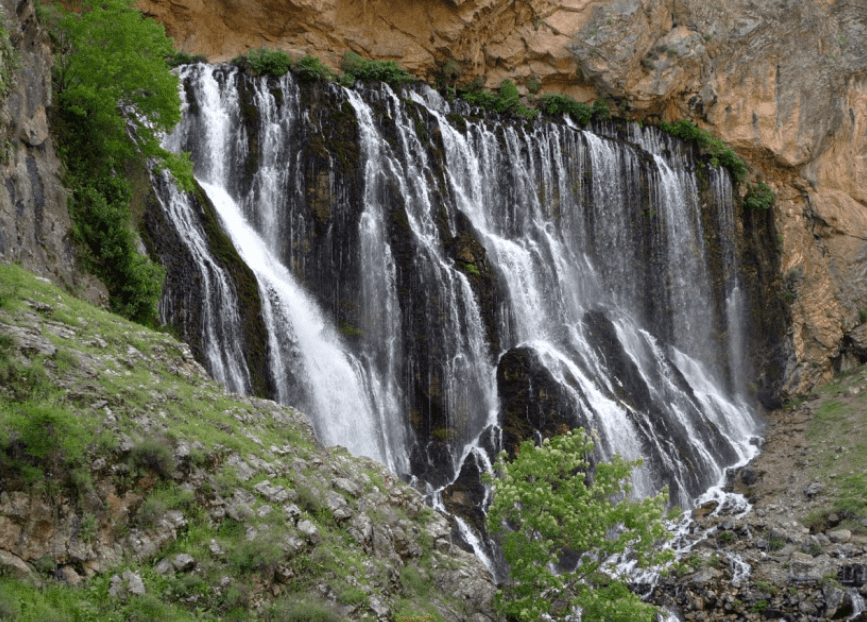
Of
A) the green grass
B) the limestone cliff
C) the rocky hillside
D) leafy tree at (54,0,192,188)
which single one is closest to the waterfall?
the green grass

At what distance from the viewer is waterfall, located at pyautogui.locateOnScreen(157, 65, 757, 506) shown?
82.1 feet

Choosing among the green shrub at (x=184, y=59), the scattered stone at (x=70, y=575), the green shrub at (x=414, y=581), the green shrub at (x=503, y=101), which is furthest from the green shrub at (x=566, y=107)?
the scattered stone at (x=70, y=575)

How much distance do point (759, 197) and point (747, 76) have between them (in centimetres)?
700

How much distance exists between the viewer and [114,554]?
10.1 metres

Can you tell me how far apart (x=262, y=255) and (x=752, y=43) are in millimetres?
30258

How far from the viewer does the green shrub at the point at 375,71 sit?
36.2m

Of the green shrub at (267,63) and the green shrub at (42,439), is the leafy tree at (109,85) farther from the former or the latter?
the green shrub at (267,63)

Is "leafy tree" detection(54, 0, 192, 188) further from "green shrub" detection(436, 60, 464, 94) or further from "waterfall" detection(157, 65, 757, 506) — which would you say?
"green shrub" detection(436, 60, 464, 94)

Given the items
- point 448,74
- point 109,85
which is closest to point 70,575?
point 109,85

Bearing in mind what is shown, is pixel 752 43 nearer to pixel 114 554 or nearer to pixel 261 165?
pixel 261 165

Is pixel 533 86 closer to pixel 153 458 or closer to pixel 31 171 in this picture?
pixel 31 171

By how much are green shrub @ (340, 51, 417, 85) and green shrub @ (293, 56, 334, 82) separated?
9.56ft

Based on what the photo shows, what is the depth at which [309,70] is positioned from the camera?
108 feet

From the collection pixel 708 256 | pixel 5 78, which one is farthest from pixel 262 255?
pixel 708 256
